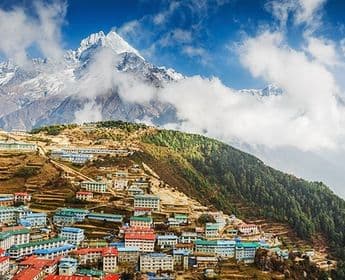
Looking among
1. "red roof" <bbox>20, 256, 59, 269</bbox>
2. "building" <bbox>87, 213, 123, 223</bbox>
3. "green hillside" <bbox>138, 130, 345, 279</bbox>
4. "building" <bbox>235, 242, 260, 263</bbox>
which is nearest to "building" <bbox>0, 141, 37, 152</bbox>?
"green hillside" <bbox>138, 130, 345, 279</bbox>

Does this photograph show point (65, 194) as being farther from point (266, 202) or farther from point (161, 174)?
point (266, 202)

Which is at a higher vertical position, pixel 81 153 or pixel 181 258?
pixel 81 153

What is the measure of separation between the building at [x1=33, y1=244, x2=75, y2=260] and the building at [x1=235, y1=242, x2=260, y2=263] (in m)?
23.1

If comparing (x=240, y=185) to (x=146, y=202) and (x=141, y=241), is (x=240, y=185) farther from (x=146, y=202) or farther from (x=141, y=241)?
(x=141, y=241)

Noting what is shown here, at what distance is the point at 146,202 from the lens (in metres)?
86.4

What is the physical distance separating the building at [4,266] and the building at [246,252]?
102ft

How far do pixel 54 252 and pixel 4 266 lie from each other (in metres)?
8.58

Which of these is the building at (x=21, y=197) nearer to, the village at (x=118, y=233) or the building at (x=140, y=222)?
the village at (x=118, y=233)

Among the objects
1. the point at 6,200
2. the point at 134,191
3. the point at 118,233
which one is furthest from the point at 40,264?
the point at 134,191

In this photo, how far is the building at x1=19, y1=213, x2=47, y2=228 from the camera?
76.1 metres

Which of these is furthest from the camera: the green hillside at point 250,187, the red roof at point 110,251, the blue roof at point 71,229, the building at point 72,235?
the green hillside at point 250,187

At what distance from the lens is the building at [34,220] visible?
76.1 meters

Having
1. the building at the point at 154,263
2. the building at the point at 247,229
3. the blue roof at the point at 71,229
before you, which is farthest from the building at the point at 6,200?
the building at the point at 247,229

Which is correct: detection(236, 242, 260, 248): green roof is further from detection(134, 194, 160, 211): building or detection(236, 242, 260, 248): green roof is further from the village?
detection(134, 194, 160, 211): building
